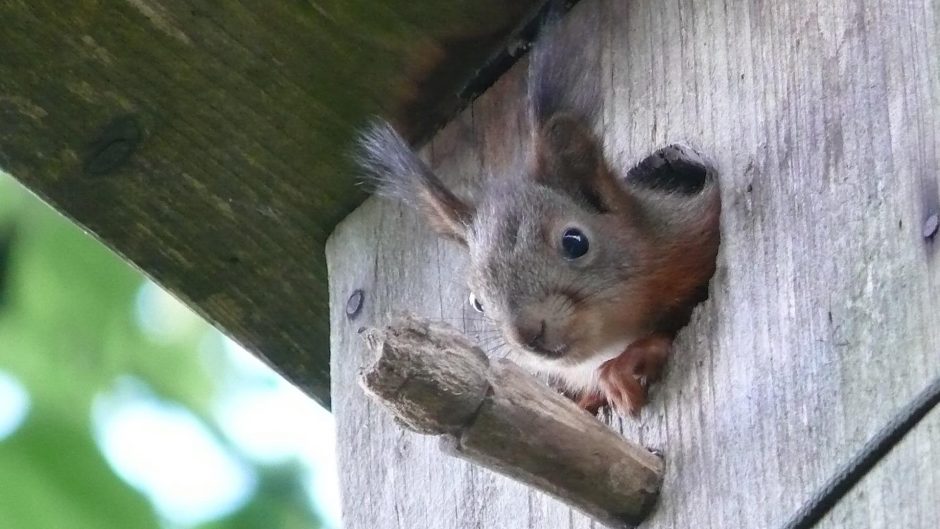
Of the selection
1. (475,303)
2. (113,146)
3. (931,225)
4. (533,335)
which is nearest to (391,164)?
(475,303)

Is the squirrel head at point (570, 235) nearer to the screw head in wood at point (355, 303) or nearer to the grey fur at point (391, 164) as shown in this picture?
the grey fur at point (391, 164)

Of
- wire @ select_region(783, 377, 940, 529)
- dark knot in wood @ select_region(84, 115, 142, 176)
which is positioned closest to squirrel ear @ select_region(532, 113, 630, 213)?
dark knot in wood @ select_region(84, 115, 142, 176)

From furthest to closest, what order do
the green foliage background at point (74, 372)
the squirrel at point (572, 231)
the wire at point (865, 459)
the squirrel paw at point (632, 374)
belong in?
the squirrel at point (572, 231) < the green foliage background at point (74, 372) < the squirrel paw at point (632, 374) < the wire at point (865, 459)

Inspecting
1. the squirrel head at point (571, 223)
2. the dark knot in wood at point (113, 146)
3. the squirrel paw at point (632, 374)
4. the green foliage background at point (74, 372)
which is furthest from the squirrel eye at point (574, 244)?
the dark knot in wood at point (113, 146)

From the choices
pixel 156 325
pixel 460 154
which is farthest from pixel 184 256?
pixel 460 154

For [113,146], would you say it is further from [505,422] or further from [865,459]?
[865,459]

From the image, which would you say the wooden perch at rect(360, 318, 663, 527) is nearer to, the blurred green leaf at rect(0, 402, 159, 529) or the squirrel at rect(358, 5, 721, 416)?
the squirrel at rect(358, 5, 721, 416)

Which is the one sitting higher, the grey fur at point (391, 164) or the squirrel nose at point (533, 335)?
the grey fur at point (391, 164)
